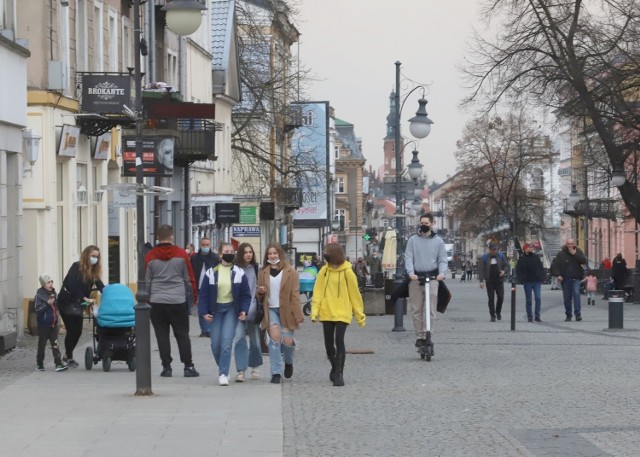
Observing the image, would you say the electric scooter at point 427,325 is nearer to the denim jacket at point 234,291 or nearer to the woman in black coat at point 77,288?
the denim jacket at point 234,291

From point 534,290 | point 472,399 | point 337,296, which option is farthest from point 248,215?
Result: point 472,399

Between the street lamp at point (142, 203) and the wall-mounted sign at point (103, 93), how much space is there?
10.9 metres

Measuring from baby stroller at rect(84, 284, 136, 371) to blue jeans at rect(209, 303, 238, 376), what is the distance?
60.2 inches

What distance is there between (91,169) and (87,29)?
114 inches

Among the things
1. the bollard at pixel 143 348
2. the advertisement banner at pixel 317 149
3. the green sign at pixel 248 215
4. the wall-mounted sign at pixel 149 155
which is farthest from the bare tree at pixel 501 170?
the bollard at pixel 143 348

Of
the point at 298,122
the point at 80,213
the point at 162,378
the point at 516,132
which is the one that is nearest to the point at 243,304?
the point at 162,378

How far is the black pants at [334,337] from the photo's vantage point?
57.1 feet

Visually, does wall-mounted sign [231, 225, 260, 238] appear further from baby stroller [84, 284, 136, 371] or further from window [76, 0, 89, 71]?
baby stroller [84, 284, 136, 371]

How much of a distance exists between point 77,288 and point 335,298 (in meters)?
3.72

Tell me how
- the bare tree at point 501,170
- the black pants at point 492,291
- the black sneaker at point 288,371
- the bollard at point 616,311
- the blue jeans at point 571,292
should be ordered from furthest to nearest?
the bare tree at point 501,170 < the black pants at point 492,291 < the blue jeans at point 571,292 < the bollard at point 616,311 < the black sneaker at point 288,371

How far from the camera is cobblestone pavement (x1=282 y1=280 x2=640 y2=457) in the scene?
1212 cm

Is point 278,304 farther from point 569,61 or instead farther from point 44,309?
point 569,61

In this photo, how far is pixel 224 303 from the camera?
1777cm

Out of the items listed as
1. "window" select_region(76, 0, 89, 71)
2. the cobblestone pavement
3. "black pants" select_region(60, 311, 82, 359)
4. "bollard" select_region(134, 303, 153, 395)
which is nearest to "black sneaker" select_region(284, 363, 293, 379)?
the cobblestone pavement
